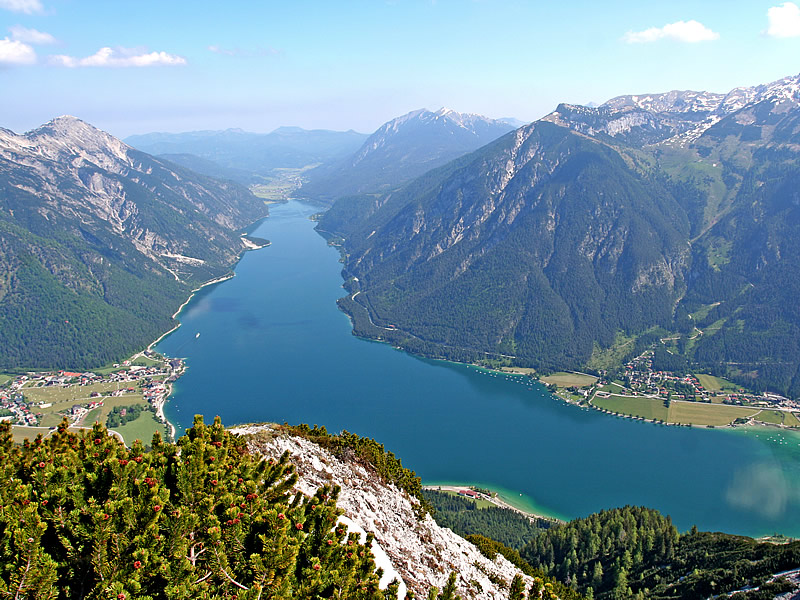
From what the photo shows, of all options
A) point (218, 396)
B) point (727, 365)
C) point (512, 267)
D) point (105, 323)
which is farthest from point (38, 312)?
point (727, 365)

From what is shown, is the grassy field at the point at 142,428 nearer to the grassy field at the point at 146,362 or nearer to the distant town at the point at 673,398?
the grassy field at the point at 146,362

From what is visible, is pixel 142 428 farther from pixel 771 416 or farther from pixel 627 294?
pixel 627 294

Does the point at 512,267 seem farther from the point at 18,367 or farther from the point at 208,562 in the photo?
the point at 208,562

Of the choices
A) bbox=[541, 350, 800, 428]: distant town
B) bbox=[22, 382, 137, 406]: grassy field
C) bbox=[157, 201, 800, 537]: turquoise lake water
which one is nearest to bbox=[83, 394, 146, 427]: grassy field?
bbox=[22, 382, 137, 406]: grassy field

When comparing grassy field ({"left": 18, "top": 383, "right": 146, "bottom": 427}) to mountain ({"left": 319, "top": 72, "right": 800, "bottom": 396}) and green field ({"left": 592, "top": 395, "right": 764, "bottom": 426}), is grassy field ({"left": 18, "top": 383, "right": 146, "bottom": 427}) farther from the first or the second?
green field ({"left": 592, "top": 395, "right": 764, "bottom": 426})

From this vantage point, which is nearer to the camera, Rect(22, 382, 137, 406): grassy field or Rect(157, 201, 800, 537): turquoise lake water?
Rect(157, 201, 800, 537): turquoise lake water

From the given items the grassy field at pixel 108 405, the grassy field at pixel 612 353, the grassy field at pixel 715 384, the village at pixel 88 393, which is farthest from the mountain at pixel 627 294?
the grassy field at pixel 108 405
